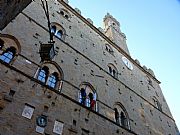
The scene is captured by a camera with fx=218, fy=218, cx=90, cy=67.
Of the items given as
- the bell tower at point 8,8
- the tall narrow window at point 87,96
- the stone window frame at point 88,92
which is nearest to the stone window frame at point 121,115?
the stone window frame at point 88,92

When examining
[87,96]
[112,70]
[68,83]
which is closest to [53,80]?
[68,83]

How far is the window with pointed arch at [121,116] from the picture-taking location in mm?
9961

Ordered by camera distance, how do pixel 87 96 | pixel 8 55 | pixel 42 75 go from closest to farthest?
pixel 8 55
pixel 42 75
pixel 87 96

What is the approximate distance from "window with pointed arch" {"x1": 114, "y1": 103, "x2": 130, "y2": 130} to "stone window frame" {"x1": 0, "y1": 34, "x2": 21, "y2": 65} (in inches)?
205

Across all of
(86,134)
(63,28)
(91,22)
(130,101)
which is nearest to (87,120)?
(86,134)

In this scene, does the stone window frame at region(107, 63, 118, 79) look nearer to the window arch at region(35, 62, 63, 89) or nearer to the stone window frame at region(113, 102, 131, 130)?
the stone window frame at region(113, 102, 131, 130)

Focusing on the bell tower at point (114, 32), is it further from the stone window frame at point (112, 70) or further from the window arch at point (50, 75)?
the window arch at point (50, 75)

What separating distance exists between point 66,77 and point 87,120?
1.95 m

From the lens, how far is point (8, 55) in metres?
7.51

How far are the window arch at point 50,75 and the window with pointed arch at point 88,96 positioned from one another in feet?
3.74

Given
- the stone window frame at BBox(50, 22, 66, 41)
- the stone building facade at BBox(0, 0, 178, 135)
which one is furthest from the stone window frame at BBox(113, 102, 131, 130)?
the stone window frame at BBox(50, 22, 66, 41)

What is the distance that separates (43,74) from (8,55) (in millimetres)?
1437

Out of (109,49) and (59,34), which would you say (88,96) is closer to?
(59,34)

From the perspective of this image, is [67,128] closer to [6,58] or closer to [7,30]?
[6,58]
